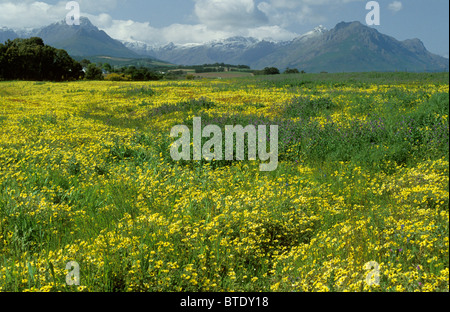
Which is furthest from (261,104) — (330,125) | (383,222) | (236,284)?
(236,284)

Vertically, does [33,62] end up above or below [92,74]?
above

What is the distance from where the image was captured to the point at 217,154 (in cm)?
851

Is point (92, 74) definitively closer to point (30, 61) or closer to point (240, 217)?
point (30, 61)

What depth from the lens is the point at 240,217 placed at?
4637mm

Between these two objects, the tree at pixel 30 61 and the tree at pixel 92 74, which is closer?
the tree at pixel 30 61

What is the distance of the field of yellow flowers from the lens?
3.39m

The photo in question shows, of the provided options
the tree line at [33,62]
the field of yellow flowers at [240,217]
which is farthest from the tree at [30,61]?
the field of yellow flowers at [240,217]

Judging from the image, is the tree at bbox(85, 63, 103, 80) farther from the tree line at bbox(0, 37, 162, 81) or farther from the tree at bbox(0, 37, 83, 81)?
the tree at bbox(0, 37, 83, 81)

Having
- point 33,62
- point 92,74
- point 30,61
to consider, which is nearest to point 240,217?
point 30,61

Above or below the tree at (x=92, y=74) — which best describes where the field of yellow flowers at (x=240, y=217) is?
below

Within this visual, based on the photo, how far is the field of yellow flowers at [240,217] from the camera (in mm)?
3391

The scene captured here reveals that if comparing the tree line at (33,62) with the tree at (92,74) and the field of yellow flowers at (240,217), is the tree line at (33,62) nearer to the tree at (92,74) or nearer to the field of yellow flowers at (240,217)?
the tree at (92,74)
